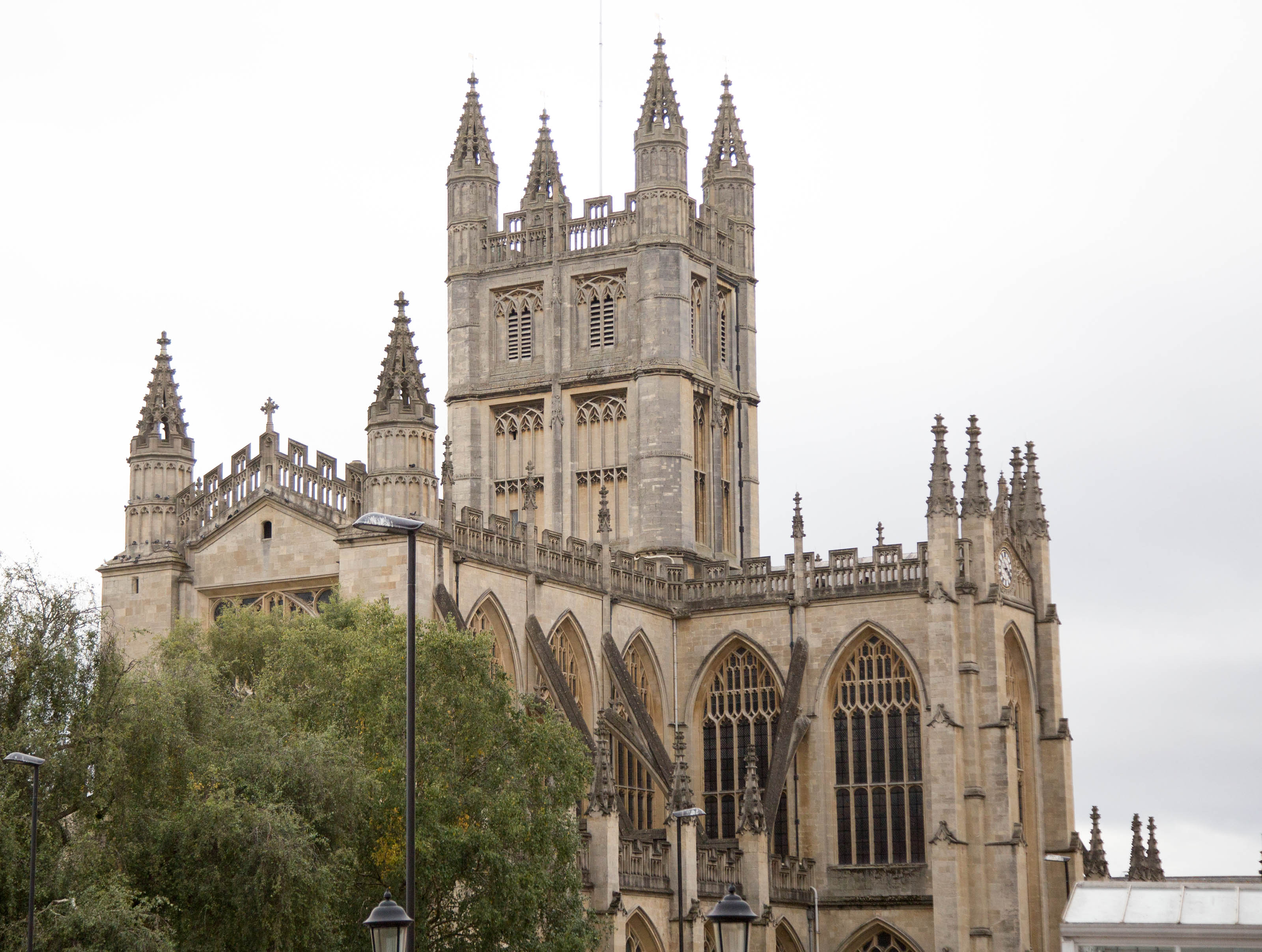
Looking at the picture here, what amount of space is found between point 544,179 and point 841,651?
21.9 metres

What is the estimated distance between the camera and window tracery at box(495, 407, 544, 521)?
72.4 m

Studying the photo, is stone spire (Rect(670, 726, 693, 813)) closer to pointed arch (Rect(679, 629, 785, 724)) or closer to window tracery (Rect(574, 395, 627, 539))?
pointed arch (Rect(679, 629, 785, 724))

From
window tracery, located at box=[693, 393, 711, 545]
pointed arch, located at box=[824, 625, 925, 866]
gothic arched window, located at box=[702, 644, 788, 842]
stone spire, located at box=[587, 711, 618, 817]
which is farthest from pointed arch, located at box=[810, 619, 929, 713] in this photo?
stone spire, located at box=[587, 711, 618, 817]

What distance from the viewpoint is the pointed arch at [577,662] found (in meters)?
59.2

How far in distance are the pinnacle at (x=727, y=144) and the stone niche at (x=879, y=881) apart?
2740 cm

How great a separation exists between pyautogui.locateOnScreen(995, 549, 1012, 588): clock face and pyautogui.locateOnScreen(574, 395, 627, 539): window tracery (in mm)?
12718

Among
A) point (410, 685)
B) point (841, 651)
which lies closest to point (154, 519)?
point (841, 651)

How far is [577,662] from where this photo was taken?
6000cm

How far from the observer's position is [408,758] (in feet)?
Answer: 99.3

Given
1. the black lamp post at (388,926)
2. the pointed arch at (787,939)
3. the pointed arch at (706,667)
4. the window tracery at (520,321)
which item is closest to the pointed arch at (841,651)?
the pointed arch at (706,667)

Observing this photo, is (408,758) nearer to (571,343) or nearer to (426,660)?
(426,660)

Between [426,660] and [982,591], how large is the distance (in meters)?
25.2

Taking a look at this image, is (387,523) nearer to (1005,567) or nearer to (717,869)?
(717,869)

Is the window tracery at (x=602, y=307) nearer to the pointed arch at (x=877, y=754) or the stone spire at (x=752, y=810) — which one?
the pointed arch at (x=877, y=754)
